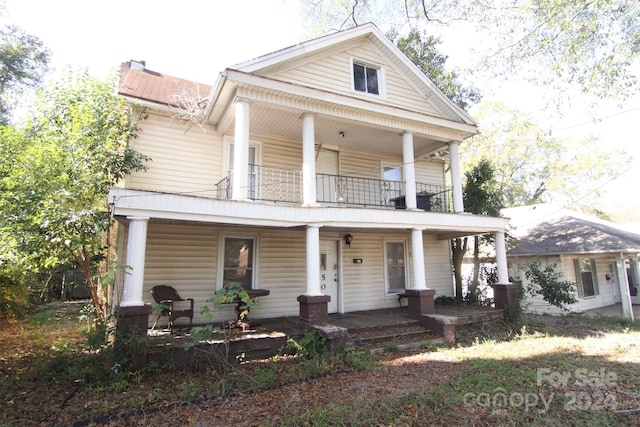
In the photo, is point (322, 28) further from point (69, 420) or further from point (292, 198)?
point (69, 420)

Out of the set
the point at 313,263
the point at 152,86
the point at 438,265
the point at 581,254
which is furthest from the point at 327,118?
the point at 581,254

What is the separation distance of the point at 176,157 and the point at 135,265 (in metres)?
3.89

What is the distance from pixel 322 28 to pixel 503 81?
7.10m

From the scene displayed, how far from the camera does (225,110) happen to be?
8.55m

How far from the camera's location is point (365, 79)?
1032 cm

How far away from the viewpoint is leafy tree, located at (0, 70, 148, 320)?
19.7 feet

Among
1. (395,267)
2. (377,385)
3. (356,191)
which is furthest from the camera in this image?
(395,267)

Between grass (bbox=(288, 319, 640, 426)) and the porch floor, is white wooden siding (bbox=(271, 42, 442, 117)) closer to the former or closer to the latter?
the porch floor

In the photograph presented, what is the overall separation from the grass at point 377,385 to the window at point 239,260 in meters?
3.22

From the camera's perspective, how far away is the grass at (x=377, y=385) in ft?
14.3

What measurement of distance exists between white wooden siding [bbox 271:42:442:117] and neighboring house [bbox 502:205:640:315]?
25.3 feet

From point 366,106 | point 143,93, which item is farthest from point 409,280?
point 143,93

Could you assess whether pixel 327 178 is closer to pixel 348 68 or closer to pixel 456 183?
pixel 348 68

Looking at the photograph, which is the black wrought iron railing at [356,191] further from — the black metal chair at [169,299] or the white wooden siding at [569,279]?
the white wooden siding at [569,279]
